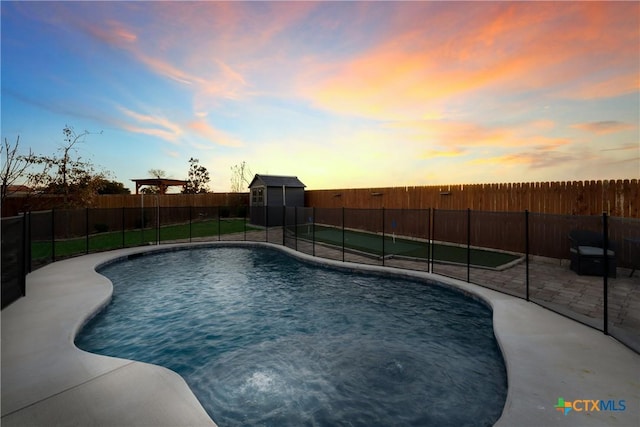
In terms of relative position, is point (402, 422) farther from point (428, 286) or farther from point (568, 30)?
point (568, 30)

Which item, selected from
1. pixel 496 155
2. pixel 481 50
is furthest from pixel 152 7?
pixel 496 155

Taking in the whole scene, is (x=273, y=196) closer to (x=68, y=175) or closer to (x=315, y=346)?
(x=68, y=175)

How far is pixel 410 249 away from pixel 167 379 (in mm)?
11612

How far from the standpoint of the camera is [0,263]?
5.91 metres

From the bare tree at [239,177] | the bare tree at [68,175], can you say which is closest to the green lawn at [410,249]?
the bare tree at [68,175]

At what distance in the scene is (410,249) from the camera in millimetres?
13500

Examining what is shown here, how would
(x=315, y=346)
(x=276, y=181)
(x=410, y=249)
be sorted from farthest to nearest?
(x=276, y=181) → (x=410, y=249) → (x=315, y=346)

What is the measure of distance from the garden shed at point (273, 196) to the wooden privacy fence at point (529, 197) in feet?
27.4

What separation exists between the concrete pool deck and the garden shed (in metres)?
18.4

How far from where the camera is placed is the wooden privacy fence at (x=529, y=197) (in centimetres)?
935

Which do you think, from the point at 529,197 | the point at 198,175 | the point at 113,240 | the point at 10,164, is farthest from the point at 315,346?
the point at 198,175

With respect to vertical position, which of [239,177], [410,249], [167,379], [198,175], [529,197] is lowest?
[167,379]

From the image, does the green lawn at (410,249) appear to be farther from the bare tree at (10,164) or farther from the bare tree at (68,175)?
the bare tree at (10,164)

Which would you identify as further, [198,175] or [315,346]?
→ [198,175]
